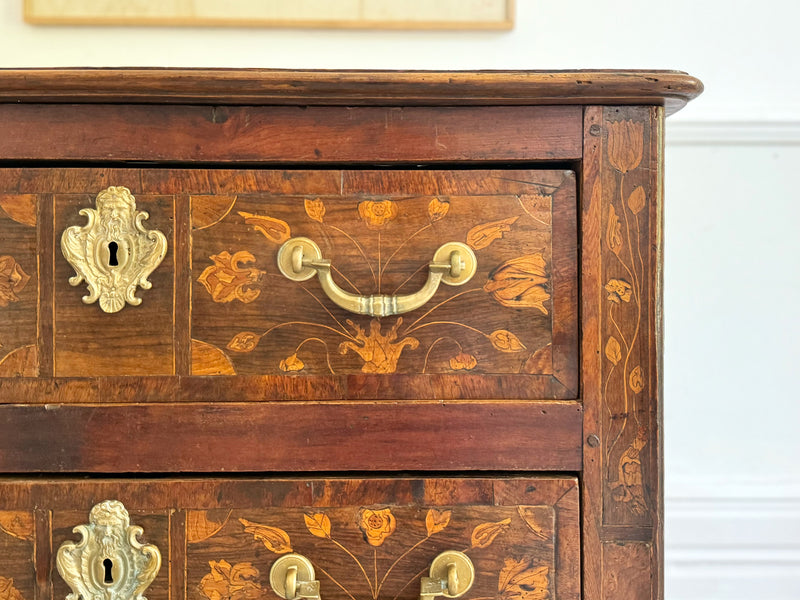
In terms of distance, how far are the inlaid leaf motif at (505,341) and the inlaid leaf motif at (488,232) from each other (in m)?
0.08

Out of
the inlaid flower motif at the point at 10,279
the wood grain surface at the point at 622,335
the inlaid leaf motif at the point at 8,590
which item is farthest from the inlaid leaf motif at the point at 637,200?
the inlaid leaf motif at the point at 8,590

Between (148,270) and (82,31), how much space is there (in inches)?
28.9

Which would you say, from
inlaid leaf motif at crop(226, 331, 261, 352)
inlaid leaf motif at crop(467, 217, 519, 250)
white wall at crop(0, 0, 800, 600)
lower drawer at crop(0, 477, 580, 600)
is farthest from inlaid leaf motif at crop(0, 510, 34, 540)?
white wall at crop(0, 0, 800, 600)

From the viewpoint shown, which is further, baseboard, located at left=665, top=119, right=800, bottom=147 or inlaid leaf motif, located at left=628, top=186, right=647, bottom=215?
baseboard, located at left=665, top=119, right=800, bottom=147

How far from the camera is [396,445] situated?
60 centimetres

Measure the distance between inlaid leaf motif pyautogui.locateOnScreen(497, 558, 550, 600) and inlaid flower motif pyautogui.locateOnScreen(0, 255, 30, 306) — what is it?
0.51 metres

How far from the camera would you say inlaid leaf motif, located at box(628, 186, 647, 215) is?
0.60 metres

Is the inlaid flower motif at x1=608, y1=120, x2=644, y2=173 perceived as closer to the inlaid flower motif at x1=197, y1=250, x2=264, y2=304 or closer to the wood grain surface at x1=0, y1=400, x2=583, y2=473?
the wood grain surface at x1=0, y1=400, x2=583, y2=473

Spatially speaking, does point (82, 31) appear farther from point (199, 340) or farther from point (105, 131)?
point (199, 340)

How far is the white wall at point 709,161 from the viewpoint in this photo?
1.11 metres

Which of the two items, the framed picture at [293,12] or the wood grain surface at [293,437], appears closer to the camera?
the wood grain surface at [293,437]

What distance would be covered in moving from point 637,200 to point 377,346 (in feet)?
0.88

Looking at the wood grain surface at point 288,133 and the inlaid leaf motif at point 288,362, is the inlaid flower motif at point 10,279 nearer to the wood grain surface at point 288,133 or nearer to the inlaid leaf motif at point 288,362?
the wood grain surface at point 288,133

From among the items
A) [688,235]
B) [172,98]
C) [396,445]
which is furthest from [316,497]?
[688,235]
